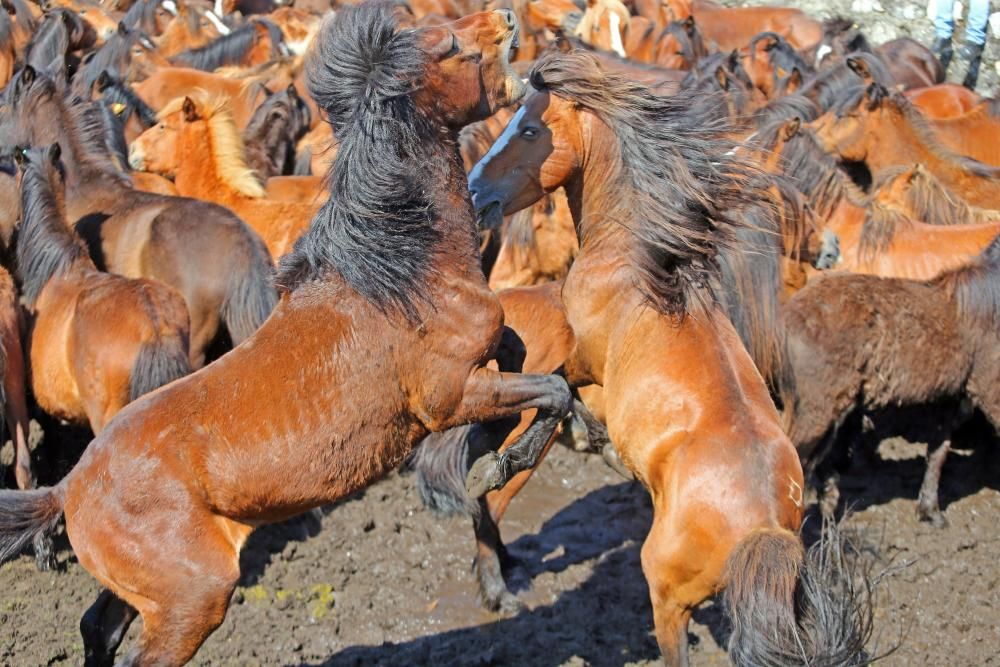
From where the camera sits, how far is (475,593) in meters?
5.88

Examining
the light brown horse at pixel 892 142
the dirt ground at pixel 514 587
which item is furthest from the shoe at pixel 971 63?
the dirt ground at pixel 514 587

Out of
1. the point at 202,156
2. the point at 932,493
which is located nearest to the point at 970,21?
the point at 932,493

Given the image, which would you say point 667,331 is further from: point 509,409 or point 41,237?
point 41,237

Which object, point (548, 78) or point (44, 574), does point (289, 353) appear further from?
point (44, 574)

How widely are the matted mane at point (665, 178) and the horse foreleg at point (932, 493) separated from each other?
8.89 ft

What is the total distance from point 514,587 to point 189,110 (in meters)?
4.02

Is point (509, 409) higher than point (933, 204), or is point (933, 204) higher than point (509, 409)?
point (509, 409)

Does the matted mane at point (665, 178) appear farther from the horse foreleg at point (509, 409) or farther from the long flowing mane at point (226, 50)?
the long flowing mane at point (226, 50)

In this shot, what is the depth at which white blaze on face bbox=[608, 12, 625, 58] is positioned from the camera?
14.5m

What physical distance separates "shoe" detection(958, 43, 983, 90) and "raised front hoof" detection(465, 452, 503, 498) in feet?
43.8

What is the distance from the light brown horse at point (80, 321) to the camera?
18.7 ft

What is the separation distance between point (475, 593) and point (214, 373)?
94.4 inches

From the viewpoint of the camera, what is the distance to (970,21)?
15.1 metres

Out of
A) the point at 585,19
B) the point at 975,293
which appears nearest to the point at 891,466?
the point at 975,293
